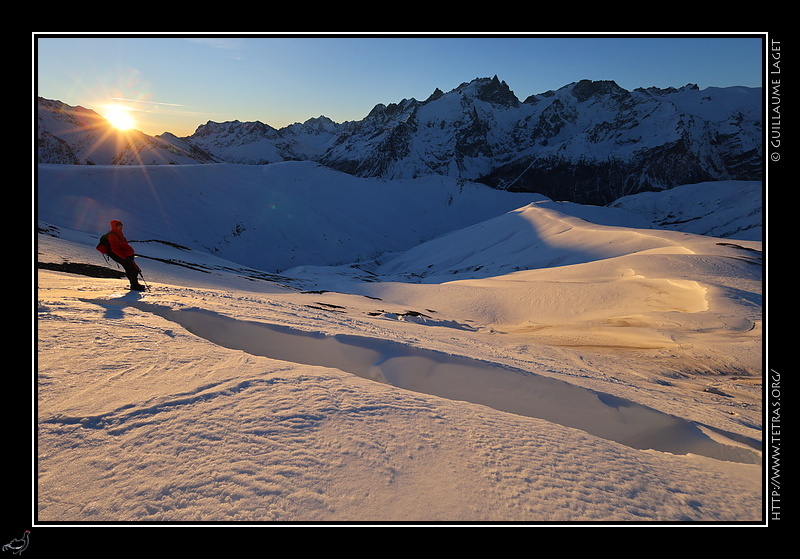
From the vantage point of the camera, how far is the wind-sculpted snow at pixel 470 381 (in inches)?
125

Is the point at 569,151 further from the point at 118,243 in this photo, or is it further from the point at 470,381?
the point at 470,381

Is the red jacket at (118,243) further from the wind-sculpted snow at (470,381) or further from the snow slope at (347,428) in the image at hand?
the wind-sculpted snow at (470,381)

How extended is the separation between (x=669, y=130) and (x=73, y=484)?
702ft

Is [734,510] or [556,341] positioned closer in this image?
[734,510]

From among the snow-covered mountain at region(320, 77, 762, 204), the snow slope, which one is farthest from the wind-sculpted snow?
the snow-covered mountain at region(320, 77, 762, 204)

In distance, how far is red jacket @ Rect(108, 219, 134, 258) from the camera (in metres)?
6.83

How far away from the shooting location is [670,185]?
155 metres

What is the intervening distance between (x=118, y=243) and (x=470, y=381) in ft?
22.7

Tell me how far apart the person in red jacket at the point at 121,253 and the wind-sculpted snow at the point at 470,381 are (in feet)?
6.01

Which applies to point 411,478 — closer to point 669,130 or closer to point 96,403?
point 96,403

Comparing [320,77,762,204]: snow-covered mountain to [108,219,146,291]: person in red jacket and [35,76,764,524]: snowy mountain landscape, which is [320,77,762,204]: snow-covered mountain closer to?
[35,76,764,524]: snowy mountain landscape

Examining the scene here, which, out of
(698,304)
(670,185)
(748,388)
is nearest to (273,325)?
(748,388)
